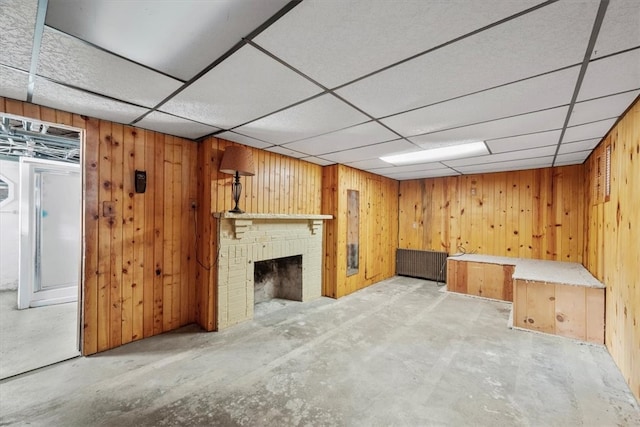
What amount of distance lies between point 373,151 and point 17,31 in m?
3.14

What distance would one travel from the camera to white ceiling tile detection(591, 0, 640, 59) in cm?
106

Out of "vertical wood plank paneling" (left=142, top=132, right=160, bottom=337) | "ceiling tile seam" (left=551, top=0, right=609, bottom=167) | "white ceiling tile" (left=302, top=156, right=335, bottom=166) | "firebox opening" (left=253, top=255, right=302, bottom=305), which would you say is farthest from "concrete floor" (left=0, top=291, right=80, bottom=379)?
"ceiling tile seam" (left=551, top=0, right=609, bottom=167)

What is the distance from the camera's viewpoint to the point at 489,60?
4.78 ft

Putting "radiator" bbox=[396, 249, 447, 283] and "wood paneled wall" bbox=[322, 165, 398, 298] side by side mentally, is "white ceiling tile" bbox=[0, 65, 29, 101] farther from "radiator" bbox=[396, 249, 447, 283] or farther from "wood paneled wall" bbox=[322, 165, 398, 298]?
"radiator" bbox=[396, 249, 447, 283]

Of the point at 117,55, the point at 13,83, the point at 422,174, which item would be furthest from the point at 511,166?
the point at 13,83

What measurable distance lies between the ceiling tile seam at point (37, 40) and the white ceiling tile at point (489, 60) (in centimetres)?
151

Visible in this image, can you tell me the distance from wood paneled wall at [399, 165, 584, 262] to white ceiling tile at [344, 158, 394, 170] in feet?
5.76

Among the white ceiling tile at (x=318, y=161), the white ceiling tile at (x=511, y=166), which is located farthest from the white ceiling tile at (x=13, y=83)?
the white ceiling tile at (x=511, y=166)

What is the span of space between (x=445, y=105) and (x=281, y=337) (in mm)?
A: 2747

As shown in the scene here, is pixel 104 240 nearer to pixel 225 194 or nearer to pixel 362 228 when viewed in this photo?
pixel 225 194

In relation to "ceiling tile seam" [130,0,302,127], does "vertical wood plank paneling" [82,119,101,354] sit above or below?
below

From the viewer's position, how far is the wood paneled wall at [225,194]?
10.1 ft

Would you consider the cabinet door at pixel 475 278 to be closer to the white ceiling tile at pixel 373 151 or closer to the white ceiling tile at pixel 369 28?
the white ceiling tile at pixel 373 151

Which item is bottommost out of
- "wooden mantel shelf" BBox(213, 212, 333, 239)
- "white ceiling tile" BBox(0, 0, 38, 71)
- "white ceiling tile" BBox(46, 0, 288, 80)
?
"wooden mantel shelf" BBox(213, 212, 333, 239)
